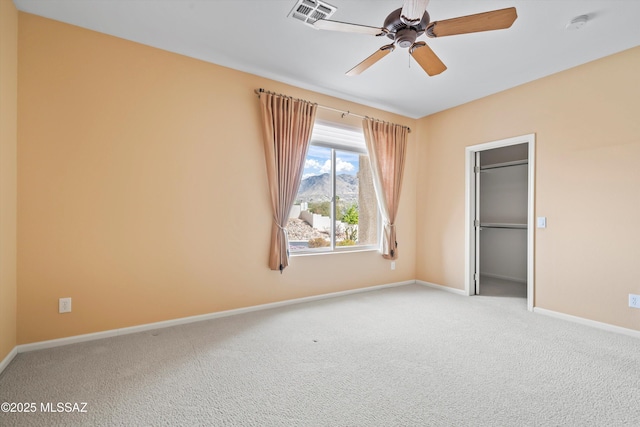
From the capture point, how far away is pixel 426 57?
8.09ft

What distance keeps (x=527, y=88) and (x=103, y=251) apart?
16.4 ft

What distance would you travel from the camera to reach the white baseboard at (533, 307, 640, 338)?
2.94m

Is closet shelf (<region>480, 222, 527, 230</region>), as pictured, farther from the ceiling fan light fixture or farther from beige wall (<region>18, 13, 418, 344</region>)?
the ceiling fan light fixture

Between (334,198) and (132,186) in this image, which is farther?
(334,198)

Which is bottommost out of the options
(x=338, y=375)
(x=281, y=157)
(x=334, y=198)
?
(x=338, y=375)

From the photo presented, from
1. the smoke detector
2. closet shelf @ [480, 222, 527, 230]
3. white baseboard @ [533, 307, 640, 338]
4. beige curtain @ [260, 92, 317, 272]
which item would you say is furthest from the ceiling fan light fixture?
closet shelf @ [480, 222, 527, 230]

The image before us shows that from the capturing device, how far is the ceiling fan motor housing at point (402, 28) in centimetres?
203

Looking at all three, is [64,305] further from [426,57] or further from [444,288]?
[444,288]

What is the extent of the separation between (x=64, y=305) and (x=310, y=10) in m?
3.24

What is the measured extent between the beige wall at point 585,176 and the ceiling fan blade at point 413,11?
257 centimetres

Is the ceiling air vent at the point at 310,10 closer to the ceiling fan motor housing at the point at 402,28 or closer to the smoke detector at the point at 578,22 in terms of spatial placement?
the ceiling fan motor housing at the point at 402,28

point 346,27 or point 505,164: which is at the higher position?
point 346,27

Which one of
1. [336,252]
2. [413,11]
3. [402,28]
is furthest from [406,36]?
[336,252]

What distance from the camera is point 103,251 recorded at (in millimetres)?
2760
